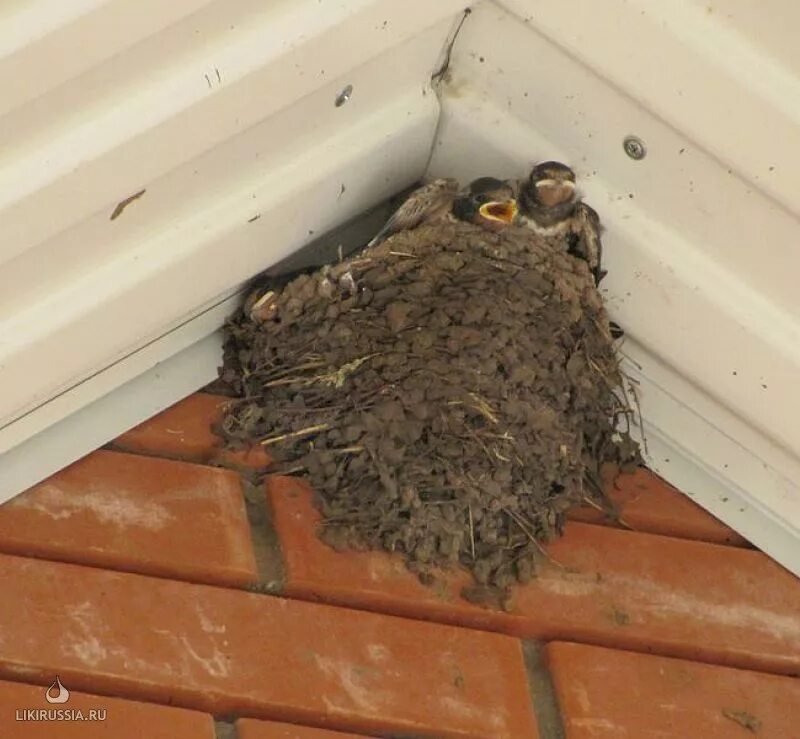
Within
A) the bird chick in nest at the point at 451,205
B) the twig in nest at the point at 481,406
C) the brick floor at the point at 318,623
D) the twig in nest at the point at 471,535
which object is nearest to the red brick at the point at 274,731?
the brick floor at the point at 318,623

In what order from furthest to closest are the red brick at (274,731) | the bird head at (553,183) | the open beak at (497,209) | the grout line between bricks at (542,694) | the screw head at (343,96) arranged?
the open beak at (497,209) → the bird head at (553,183) → the grout line between bricks at (542,694) → the screw head at (343,96) → the red brick at (274,731)

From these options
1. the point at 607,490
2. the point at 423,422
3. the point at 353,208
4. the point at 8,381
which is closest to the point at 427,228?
the point at 353,208

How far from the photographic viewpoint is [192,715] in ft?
8.07

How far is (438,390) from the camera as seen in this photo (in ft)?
9.74

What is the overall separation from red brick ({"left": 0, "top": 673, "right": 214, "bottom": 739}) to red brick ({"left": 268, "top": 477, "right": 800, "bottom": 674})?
35 centimetres

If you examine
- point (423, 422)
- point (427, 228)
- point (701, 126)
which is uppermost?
point (701, 126)

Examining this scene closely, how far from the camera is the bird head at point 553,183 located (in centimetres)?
283

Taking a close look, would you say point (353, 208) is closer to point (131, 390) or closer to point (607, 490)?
point (131, 390)

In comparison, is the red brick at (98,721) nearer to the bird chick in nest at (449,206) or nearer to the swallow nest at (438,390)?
the swallow nest at (438,390)

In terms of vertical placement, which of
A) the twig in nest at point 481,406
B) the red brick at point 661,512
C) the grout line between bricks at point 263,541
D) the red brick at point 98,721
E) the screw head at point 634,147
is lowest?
the red brick at point 661,512

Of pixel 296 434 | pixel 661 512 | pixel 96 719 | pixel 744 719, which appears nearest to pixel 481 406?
pixel 296 434

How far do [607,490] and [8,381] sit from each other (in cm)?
117

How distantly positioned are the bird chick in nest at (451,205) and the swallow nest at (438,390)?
0.02 m

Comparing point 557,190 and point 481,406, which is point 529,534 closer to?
point 481,406
